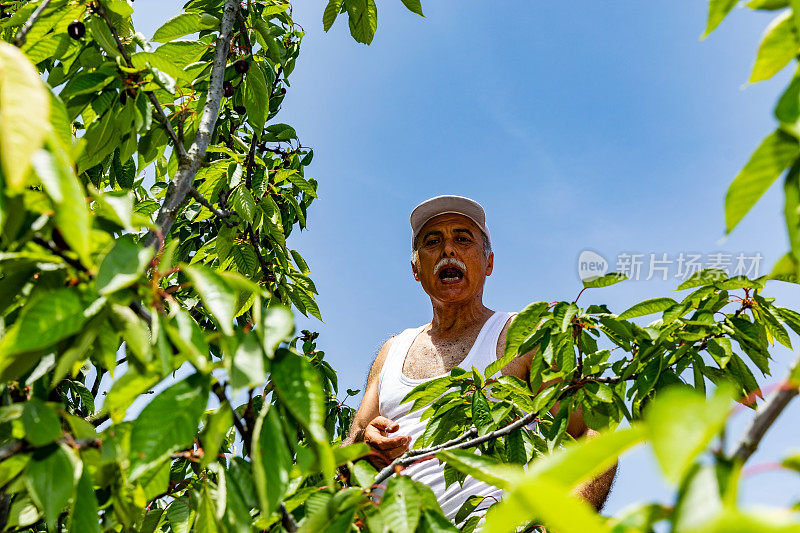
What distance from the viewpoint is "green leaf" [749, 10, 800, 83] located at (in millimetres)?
689

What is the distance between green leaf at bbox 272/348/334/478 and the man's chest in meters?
2.02

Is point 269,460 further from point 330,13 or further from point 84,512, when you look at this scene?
point 330,13

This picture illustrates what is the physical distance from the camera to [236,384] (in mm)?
668

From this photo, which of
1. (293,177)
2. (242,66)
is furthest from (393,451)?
(242,66)

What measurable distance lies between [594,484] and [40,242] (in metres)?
2.02

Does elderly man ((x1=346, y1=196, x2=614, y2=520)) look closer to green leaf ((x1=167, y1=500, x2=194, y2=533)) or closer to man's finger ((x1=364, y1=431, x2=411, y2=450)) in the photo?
man's finger ((x1=364, y1=431, x2=411, y2=450))

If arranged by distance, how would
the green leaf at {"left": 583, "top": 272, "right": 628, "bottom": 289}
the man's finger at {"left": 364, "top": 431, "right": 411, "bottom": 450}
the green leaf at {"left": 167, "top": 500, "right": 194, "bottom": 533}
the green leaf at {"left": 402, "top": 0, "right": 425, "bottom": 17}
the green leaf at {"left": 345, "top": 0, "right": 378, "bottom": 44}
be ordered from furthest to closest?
the man's finger at {"left": 364, "top": 431, "right": 411, "bottom": 450}
the green leaf at {"left": 345, "top": 0, "right": 378, "bottom": 44}
the green leaf at {"left": 402, "top": 0, "right": 425, "bottom": 17}
the green leaf at {"left": 583, "top": 272, "right": 628, "bottom": 289}
the green leaf at {"left": 167, "top": 500, "right": 194, "bottom": 533}

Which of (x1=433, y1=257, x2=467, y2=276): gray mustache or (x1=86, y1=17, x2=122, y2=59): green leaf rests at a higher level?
(x1=86, y1=17, x2=122, y2=59): green leaf

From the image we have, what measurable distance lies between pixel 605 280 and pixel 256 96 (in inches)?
40.4

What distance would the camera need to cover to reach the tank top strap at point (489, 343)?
8.45 feet

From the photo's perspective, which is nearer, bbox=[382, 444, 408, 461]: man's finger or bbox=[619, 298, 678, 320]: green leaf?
bbox=[619, 298, 678, 320]: green leaf

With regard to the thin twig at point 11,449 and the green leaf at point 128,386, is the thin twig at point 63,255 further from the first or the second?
the thin twig at point 11,449

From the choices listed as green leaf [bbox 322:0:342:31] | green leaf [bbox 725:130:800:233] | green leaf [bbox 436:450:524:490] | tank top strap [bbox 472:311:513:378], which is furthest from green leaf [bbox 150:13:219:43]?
tank top strap [bbox 472:311:513:378]

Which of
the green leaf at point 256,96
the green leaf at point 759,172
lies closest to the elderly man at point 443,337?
the green leaf at point 256,96
